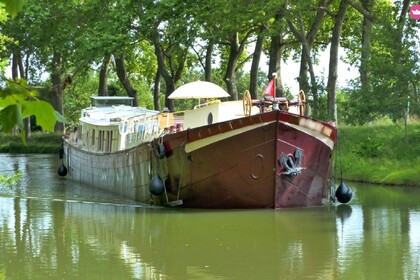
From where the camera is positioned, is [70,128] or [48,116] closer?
[48,116]

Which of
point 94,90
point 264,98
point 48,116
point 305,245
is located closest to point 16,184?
point 264,98

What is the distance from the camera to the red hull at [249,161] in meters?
17.0

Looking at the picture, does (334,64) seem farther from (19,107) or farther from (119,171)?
(19,107)

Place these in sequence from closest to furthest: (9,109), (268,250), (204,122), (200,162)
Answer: (9,109) → (268,250) → (200,162) → (204,122)

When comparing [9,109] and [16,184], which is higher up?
[9,109]

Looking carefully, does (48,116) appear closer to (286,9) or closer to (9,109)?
(9,109)

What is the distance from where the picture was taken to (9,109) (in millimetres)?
2596

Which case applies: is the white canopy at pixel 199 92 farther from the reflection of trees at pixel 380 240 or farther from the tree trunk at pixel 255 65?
the tree trunk at pixel 255 65

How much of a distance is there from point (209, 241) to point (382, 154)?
14.5 metres

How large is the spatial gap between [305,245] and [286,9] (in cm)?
1742

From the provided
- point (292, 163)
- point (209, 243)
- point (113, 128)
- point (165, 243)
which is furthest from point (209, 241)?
point (113, 128)

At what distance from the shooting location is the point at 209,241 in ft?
43.8

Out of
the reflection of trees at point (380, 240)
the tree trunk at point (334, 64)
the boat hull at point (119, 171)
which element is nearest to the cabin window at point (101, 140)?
the boat hull at point (119, 171)

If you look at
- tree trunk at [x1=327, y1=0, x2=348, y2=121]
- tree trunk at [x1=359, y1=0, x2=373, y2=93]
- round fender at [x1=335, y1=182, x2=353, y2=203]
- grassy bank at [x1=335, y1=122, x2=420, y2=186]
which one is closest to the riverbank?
grassy bank at [x1=335, y1=122, x2=420, y2=186]
